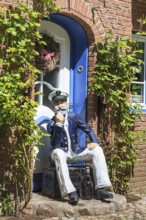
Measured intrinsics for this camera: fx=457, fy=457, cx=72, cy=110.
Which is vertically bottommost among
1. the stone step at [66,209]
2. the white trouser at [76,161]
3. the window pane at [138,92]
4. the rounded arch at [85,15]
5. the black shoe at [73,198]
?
the stone step at [66,209]

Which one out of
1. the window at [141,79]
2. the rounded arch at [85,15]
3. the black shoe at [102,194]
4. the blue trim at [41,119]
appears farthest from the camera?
the window at [141,79]

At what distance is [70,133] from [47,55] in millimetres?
1345

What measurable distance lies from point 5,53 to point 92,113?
1979 millimetres

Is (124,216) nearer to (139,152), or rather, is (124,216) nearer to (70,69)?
(139,152)

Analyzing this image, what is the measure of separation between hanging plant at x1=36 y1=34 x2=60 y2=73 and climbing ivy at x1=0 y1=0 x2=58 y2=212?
0.72 meters

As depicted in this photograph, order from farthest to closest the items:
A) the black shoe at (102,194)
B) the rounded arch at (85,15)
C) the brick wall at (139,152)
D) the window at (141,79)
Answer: the window at (141,79), the brick wall at (139,152), the rounded arch at (85,15), the black shoe at (102,194)

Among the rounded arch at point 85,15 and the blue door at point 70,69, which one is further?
the blue door at point 70,69

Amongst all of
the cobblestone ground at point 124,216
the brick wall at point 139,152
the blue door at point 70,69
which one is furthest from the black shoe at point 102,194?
the brick wall at point 139,152

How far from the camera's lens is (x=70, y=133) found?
6816 millimetres

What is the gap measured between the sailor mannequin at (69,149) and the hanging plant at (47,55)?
0.61 meters

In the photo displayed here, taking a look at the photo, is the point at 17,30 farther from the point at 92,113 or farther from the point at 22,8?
the point at 92,113

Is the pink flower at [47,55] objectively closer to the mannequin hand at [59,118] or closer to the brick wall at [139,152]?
→ the mannequin hand at [59,118]

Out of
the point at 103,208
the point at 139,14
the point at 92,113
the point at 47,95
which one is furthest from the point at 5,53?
the point at 139,14

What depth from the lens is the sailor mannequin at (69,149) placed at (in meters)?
6.36
